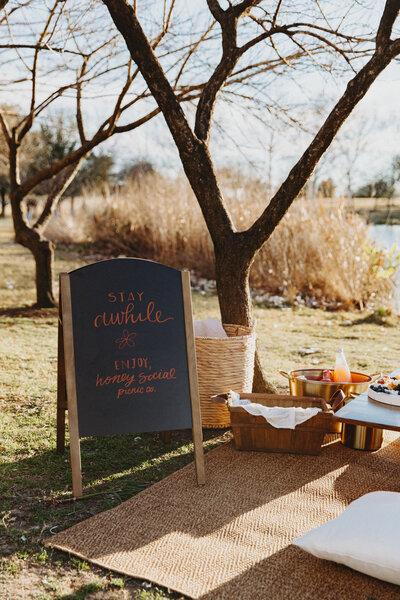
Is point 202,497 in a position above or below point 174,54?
below

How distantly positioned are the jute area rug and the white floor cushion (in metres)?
0.09

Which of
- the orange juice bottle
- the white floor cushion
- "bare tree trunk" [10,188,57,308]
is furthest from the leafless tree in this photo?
"bare tree trunk" [10,188,57,308]

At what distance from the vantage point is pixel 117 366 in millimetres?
2893

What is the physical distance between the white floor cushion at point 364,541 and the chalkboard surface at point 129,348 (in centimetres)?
96

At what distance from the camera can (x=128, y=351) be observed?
115 inches

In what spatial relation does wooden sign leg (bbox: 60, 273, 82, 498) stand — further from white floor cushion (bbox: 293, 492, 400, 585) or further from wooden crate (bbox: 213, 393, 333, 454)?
white floor cushion (bbox: 293, 492, 400, 585)

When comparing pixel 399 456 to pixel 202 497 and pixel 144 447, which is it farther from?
pixel 144 447

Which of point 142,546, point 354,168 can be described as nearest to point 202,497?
point 142,546

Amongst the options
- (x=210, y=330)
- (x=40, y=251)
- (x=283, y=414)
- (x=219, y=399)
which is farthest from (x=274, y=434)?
(x=40, y=251)

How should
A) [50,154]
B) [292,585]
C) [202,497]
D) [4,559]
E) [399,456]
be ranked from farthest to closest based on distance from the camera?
[50,154], [399,456], [202,497], [4,559], [292,585]

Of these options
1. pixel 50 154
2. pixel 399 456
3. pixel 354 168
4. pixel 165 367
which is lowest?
pixel 399 456

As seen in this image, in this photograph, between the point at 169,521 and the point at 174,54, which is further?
the point at 174,54

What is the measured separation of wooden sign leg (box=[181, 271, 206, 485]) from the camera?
293 centimetres

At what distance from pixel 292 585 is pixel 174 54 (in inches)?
198
